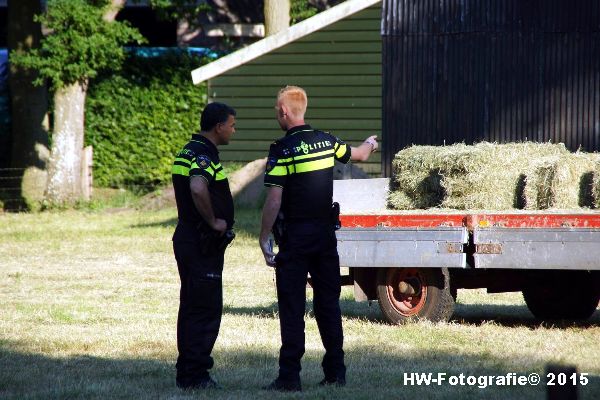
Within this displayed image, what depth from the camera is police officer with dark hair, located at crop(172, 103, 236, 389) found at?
23.6ft

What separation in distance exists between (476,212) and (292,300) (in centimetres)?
353

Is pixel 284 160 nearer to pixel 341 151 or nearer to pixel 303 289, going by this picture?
pixel 341 151

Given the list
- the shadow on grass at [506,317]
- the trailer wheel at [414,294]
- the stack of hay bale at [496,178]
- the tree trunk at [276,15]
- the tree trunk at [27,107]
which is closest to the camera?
the trailer wheel at [414,294]

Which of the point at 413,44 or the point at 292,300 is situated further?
the point at 413,44

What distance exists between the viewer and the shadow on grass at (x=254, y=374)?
23.4 feet

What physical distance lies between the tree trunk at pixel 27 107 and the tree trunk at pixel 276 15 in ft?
17.5

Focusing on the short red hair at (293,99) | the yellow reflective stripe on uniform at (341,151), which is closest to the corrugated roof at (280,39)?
the yellow reflective stripe on uniform at (341,151)

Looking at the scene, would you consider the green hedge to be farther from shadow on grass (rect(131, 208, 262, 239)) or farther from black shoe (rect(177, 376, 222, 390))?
black shoe (rect(177, 376, 222, 390))

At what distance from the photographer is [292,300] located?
7176 millimetres

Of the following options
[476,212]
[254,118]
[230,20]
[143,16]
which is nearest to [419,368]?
[476,212]

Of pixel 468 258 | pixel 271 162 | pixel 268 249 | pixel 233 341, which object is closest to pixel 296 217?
pixel 268 249

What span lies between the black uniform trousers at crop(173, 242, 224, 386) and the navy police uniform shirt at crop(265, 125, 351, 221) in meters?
0.61

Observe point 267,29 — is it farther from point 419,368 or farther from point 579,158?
point 419,368

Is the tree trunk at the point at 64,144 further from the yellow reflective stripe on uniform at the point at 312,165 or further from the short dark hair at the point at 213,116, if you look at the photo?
the yellow reflective stripe on uniform at the point at 312,165
